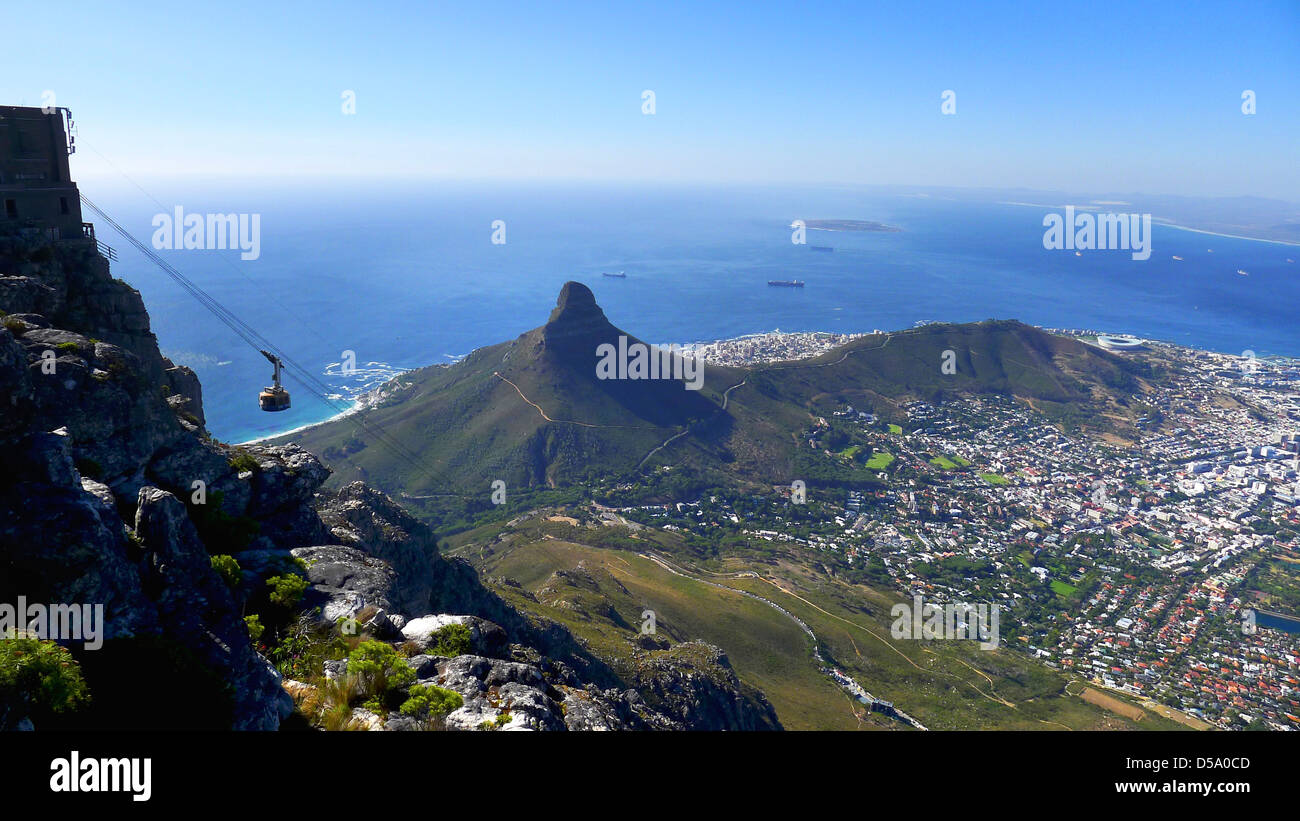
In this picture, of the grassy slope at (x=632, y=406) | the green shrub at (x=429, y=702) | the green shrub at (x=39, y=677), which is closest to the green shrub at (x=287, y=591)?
the green shrub at (x=429, y=702)

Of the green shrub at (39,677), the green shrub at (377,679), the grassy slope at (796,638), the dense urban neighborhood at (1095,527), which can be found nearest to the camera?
the green shrub at (39,677)

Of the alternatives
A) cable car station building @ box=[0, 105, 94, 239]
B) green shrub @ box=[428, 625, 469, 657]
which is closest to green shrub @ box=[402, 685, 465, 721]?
green shrub @ box=[428, 625, 469, 657]

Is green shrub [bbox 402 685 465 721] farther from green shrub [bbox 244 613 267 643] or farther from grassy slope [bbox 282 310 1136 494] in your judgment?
grassy slope [bbox 282 310 1136 494]

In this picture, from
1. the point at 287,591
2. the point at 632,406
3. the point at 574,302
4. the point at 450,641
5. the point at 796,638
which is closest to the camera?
the point at 450,641

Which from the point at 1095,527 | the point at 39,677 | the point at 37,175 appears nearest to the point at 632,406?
the point at 1095,527

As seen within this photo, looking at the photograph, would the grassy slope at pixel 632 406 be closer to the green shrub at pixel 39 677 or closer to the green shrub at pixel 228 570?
the green shrub at pixel 228 570

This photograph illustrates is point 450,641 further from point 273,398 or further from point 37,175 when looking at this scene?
point 37,175
